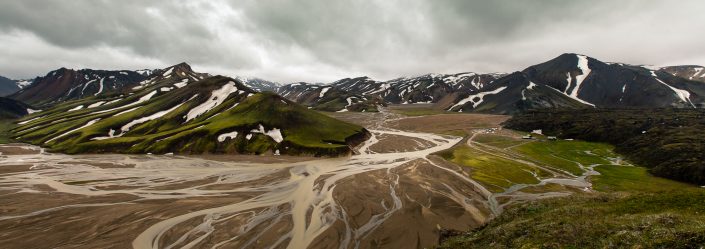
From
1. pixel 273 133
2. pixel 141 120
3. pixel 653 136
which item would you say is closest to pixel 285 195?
pixel 273 133

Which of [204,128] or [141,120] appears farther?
[141,120]

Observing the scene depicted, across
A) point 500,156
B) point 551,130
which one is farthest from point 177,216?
point 551,130

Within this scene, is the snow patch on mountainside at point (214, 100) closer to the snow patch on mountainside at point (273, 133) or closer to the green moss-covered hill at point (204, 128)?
the green moss-covered hill at point (204, 128)

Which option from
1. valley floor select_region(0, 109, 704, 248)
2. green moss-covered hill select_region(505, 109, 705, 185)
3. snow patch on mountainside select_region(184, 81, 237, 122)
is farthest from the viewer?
snow patch on mountainside select_region(184, 81, 237, 122)

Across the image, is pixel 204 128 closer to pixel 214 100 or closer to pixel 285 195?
pixel 214 100

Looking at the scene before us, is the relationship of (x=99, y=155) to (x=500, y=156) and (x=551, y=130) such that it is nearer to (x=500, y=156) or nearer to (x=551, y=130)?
(x=500, y=156)

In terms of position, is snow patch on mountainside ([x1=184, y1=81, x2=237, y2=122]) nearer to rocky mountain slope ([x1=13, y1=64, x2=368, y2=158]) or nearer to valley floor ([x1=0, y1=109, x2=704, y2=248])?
rocky mountain slope ([x1=13, y1=64, x2=368, y2=158])

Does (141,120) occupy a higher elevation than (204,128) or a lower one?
higher

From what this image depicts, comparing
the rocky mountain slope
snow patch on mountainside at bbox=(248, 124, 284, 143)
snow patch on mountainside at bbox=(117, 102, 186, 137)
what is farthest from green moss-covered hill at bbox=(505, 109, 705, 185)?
snow patch on mountainside at bbox=(117, 102, 186, 137)
